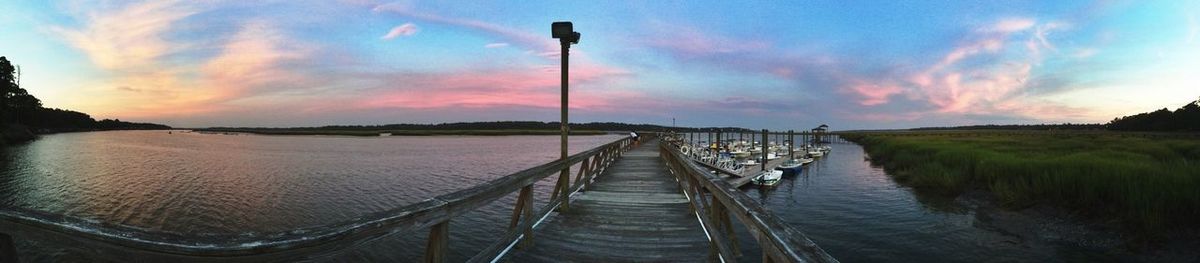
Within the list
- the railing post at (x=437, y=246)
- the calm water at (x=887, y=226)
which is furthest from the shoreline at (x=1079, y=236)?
the railing post at (x=437, y=246)

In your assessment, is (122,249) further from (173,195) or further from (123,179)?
(123,179)

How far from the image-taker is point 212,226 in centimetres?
1389

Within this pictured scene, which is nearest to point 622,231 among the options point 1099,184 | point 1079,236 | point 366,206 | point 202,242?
point 202,242

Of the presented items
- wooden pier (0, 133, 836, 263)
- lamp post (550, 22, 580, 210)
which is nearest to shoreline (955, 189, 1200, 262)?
wooden pier (0, 133, 836, 263)

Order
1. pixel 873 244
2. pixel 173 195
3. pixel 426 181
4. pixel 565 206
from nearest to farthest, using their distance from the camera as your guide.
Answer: pixel 565 206, pixel 873 244, pixel 173 195, pixel 426 181

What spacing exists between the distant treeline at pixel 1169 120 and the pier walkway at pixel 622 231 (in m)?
88.2

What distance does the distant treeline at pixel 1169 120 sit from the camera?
222 feet

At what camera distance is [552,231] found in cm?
665

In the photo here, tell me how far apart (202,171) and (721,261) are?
118 ft

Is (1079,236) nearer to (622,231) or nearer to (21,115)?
(622,231)

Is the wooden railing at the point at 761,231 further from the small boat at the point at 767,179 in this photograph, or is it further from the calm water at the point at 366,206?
the small boat at the point at 767,179

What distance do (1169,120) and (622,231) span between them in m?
109

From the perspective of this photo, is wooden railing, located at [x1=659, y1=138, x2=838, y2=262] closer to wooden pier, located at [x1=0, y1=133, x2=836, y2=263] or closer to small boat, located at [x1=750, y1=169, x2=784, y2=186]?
wooden pier, located at [x1=0, y1=133, x2=836, y2=263]

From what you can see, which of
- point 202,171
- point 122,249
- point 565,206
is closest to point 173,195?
point 202,171
